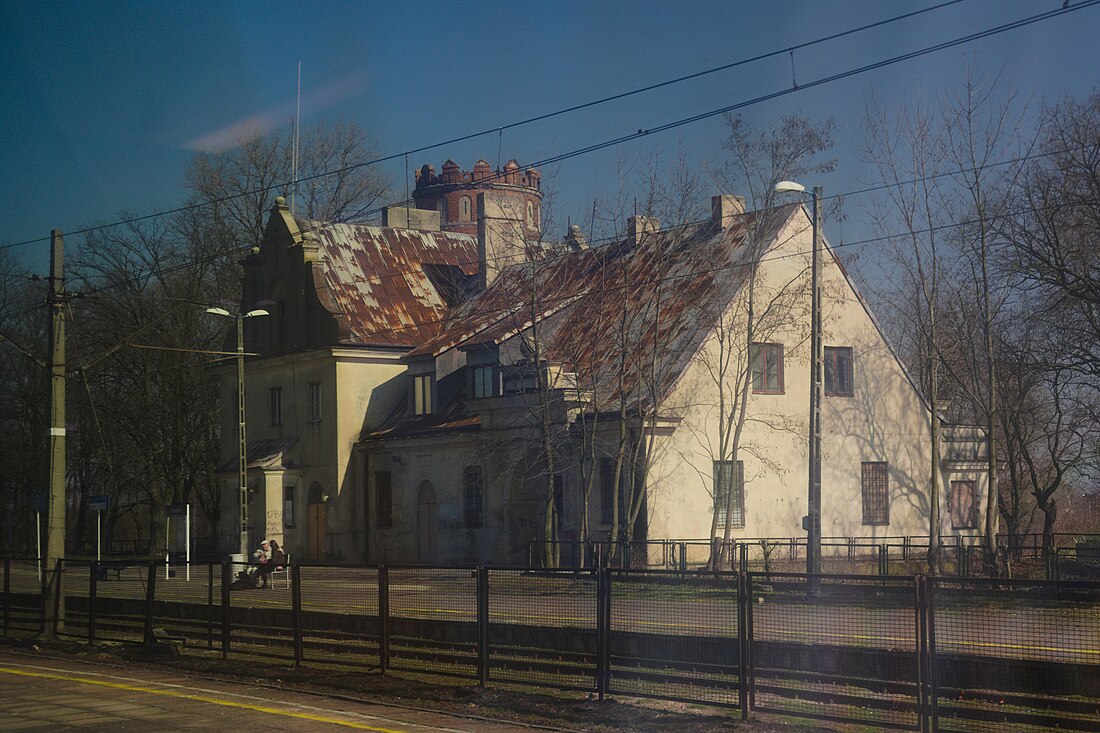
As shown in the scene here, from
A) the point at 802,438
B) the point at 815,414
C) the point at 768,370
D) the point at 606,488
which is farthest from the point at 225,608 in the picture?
the point at 802,438

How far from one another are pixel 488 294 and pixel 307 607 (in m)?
34.9

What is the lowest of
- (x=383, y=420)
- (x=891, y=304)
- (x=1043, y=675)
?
(x=1043, y=675)

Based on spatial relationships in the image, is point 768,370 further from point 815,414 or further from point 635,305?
point 815,414

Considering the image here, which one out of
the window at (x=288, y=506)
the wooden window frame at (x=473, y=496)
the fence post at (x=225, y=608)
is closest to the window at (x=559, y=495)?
the wooden window frame at (x=473, y=496)

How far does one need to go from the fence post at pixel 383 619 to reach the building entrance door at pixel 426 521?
95.0 feet

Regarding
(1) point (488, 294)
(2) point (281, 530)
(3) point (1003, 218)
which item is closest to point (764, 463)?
(3) point (1003, 218)

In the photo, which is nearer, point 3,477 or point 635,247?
point 635,247

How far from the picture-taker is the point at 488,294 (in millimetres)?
53781

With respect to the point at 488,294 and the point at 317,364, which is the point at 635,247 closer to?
the point at 488,294

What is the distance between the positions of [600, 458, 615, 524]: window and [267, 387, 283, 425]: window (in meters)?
18.2

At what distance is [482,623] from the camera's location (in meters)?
16.6

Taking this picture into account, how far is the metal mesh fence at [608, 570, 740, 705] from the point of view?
14.7m

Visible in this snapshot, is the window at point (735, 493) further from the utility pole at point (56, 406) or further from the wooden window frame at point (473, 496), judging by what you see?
the utility pole at point (56, 406)

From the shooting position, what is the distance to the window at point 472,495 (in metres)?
45.2
